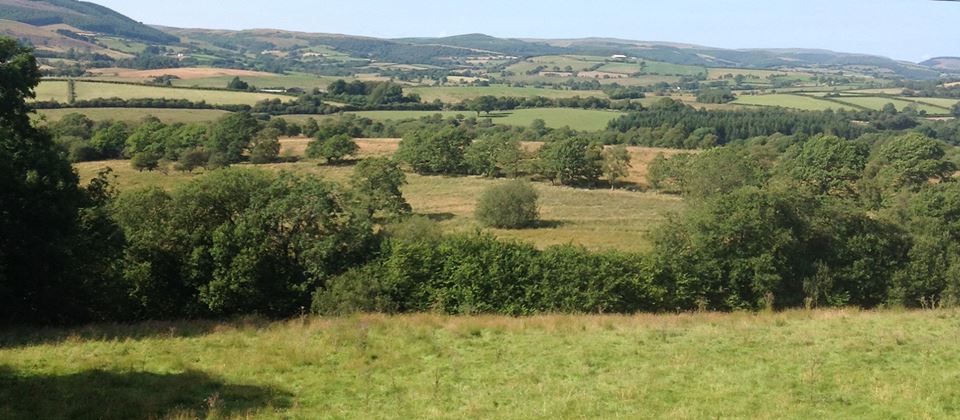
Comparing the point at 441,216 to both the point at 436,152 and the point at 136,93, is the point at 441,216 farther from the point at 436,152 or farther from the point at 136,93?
the point at 136,93

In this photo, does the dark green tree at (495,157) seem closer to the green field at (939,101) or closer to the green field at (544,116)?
the green field at (544,116)

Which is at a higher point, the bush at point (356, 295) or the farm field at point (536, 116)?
the farm field at point (536, 116)

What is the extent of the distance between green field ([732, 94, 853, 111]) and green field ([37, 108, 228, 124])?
136m

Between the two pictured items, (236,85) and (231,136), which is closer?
(231,136)

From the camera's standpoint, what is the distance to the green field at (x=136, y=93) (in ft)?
388

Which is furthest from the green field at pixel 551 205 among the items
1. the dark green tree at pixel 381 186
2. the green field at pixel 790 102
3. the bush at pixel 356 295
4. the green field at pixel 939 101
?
the green field at pixel 939 101

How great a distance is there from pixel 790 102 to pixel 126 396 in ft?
632

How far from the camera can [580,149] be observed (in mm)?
81562

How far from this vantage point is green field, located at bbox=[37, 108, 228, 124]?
104m

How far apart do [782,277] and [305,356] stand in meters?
21.1

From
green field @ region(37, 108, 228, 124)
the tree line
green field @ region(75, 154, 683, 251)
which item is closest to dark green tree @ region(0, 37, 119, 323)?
the tree line

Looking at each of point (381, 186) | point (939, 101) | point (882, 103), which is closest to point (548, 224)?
point (381, 186)

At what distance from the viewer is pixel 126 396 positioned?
11422mm

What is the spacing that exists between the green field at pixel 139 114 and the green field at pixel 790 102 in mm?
135688
